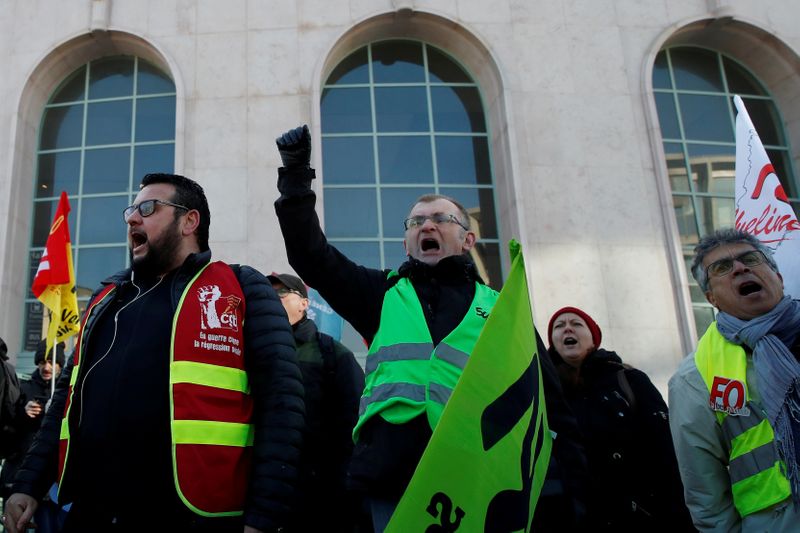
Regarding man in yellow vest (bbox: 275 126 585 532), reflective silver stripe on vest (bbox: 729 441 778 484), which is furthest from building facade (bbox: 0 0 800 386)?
man in yellow vest (bbox: 275 126 585 532)

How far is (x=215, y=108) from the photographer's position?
33.2 feet

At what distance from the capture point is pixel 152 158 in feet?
34.9

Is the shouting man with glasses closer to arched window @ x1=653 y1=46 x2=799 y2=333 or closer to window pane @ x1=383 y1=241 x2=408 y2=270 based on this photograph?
window pane @ x1=383 y1=241 x2=408 y2=270

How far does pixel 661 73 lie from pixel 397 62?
13.7ft

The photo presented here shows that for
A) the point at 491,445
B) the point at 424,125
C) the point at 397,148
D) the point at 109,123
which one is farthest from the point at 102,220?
the point at 491,445

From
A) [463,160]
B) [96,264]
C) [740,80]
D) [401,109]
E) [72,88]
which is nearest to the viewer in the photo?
[96,264]

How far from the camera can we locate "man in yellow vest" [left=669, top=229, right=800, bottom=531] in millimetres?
2770

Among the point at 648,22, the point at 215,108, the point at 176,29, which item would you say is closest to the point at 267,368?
the point at 215,108

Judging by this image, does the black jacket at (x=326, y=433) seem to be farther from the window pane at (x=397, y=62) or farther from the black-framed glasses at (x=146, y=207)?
the window pane at (x=397, y=62)

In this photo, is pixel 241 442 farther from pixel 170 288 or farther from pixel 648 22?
pixel 648 22

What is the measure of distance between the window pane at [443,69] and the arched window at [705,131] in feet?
9.96

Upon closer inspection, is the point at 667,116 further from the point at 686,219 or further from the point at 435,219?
the point at 435,219

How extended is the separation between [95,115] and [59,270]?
13.8 ft

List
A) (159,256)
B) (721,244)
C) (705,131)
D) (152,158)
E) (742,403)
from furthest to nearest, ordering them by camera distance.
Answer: (705,131)
(152,158)
(721,244)
(742,403)
(159,256)
